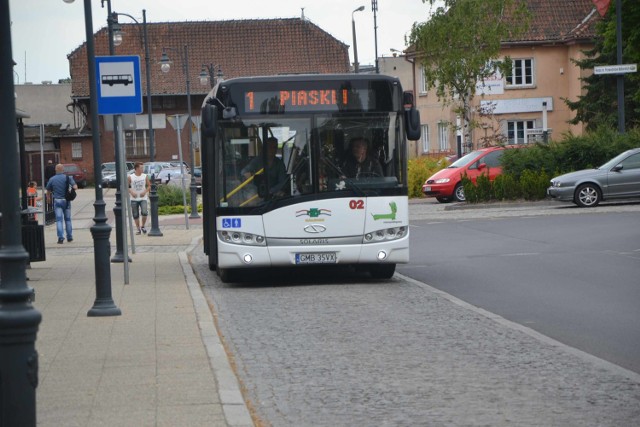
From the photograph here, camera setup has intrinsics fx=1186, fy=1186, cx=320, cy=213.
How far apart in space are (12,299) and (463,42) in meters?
48.6

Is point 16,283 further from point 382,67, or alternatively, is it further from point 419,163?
point 382,67

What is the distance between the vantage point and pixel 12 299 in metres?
5.60

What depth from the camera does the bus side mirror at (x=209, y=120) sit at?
52.2 ft

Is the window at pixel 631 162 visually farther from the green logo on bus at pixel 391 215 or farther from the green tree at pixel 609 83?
the green logo on bus at pixel 391 215

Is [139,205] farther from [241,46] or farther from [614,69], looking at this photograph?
[241,46]

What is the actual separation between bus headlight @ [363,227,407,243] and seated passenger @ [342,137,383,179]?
2.58ft

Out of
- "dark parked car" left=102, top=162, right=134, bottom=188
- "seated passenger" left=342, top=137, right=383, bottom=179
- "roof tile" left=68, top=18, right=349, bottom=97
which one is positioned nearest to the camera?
"seated passenger" left=342, top=137, right=383, bottom=179

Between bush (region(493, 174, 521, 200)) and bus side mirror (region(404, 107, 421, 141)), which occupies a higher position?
bus side mirror (region(404, 107, 421, 141))

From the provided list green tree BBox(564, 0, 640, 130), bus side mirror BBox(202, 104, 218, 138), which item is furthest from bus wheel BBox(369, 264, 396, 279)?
green tree BBox(564, 0, 640, 130)

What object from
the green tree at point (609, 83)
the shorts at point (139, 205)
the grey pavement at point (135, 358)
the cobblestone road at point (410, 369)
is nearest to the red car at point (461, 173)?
the green tree at point (609, 83)

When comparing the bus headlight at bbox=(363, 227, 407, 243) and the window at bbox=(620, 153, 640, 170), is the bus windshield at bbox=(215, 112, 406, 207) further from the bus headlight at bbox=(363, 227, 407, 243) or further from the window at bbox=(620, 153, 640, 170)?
the window at bbox=(620, 153, 640, 170)

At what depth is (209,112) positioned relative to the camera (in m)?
15.9

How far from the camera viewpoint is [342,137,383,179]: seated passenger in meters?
16.2

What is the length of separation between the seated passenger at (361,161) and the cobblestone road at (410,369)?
2.45 meters
